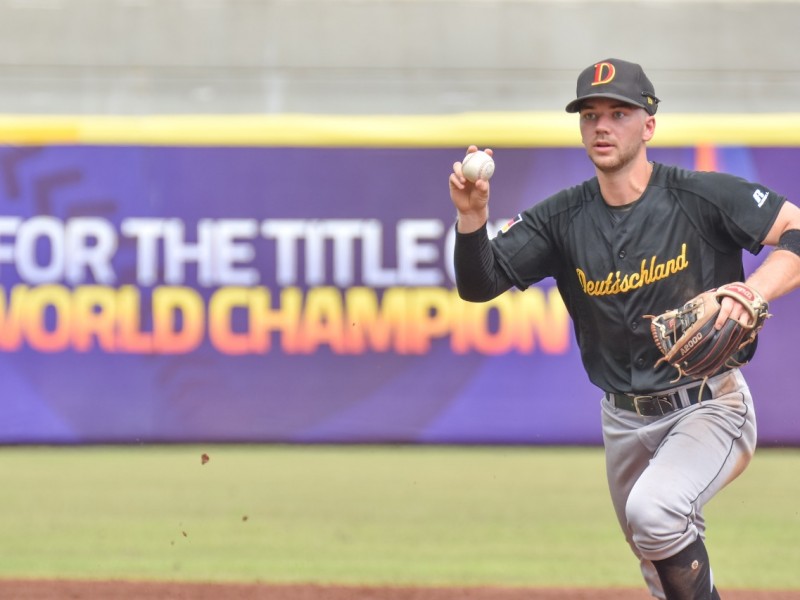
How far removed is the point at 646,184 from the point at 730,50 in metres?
6.41

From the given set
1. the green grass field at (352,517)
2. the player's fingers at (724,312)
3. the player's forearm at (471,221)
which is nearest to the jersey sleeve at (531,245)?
the player's forearm at (471,221)

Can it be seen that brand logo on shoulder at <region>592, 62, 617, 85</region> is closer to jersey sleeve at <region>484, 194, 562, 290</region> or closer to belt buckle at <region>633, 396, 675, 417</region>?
jersey sleeve at <region>484, 194, 562, 290</region>

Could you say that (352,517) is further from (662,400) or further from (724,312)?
(724,312)

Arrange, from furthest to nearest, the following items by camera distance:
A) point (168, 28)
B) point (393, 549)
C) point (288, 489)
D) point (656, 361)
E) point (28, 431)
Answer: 1. point (168, 28)
2. point (28, 431)
3. point (288, 489)
4. point (393, 549)
5. point (656, 361)

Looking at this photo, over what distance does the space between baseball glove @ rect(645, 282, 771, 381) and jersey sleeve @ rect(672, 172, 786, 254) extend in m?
0.25

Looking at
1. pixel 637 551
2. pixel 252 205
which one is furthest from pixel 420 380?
pixel 637 551

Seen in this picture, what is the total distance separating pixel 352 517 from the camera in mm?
6020

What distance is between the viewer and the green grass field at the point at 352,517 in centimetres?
496

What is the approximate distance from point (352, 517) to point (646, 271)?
3.00 meters

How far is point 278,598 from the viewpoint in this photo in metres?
4.43

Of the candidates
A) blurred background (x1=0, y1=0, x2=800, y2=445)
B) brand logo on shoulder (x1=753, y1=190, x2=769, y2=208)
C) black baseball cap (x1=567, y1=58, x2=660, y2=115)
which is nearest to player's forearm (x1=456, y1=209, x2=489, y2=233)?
black baseball cap (x1=567, y1=58, x2=660, y2=115)

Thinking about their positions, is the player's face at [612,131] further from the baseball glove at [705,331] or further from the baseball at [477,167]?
the baseball glove at [705,331]

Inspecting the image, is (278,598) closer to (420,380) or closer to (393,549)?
(393,549)

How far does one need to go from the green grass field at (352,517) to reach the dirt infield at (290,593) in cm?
16
